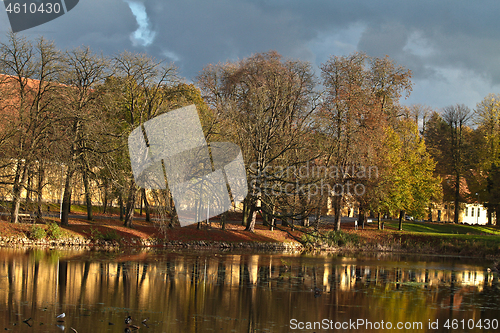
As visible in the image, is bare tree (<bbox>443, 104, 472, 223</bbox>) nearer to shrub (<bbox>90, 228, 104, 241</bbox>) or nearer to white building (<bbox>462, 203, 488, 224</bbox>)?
white building (<bbox>462, 203, 488, 224</bbox>)

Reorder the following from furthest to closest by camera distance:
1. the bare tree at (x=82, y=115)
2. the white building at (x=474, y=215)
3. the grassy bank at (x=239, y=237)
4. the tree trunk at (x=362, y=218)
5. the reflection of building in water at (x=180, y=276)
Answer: the white building at (x=474, y=215) < the tree trunk at (x=362, y=218) < the grassy bank at (x=239, y=237) < the bare tree at (x=82, y=115) < the reflection of building in water at (x=180, y=276)

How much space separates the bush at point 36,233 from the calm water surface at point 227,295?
2982 mm

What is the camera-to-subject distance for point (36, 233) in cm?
2770

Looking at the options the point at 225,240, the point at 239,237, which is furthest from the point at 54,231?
the point at 239,237

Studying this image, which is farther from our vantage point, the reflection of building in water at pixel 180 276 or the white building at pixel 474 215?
the white building at pixel 474 215

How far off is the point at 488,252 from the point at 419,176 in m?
11.4

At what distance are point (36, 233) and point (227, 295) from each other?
1600cm

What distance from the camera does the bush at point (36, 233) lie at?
27672 mm

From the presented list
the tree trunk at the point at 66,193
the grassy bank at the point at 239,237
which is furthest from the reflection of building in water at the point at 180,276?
the tree trunk at the point at 66,193

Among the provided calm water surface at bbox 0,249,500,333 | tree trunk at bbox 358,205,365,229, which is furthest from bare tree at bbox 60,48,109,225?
tree trunk at bbox 358,205,365,229

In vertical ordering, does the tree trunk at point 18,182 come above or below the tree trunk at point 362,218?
above

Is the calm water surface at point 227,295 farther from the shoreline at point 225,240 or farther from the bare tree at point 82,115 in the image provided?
the bare tree at point 82,115

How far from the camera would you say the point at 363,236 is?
42.3 m

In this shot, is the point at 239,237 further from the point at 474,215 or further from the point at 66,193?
the point at 474,215
